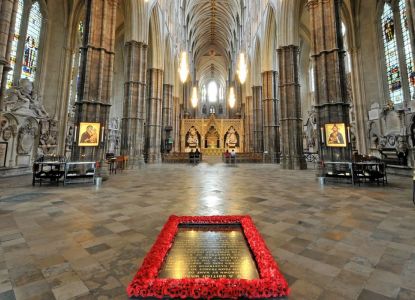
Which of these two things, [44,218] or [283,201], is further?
[283,201]

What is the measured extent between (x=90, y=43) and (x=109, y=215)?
9150 millimetres

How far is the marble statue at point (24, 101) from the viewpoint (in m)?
11.9

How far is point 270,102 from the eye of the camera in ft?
62.0

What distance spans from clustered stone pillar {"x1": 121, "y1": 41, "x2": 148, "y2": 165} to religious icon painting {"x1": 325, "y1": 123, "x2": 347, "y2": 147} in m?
11.6

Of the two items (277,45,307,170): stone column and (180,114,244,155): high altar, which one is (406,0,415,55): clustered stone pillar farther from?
(180,114,244,155): high altar

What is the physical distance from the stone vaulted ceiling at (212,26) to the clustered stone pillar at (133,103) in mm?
24375

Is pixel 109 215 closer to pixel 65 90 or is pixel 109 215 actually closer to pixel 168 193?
pixel 168 193

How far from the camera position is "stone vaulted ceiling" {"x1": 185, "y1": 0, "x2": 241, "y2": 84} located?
1371 inches

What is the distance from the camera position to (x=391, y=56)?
1570 cm

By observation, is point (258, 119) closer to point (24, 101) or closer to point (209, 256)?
point (24, 101)

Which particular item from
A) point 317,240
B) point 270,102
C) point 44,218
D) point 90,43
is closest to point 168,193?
point 44,218

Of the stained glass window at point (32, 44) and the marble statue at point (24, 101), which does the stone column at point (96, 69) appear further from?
the stained glass window at point (32, 44)

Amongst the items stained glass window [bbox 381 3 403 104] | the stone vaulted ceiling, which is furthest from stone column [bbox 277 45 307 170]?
the stone vaulted ceiling

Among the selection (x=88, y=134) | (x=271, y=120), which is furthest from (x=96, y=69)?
(x=271, y=120)
